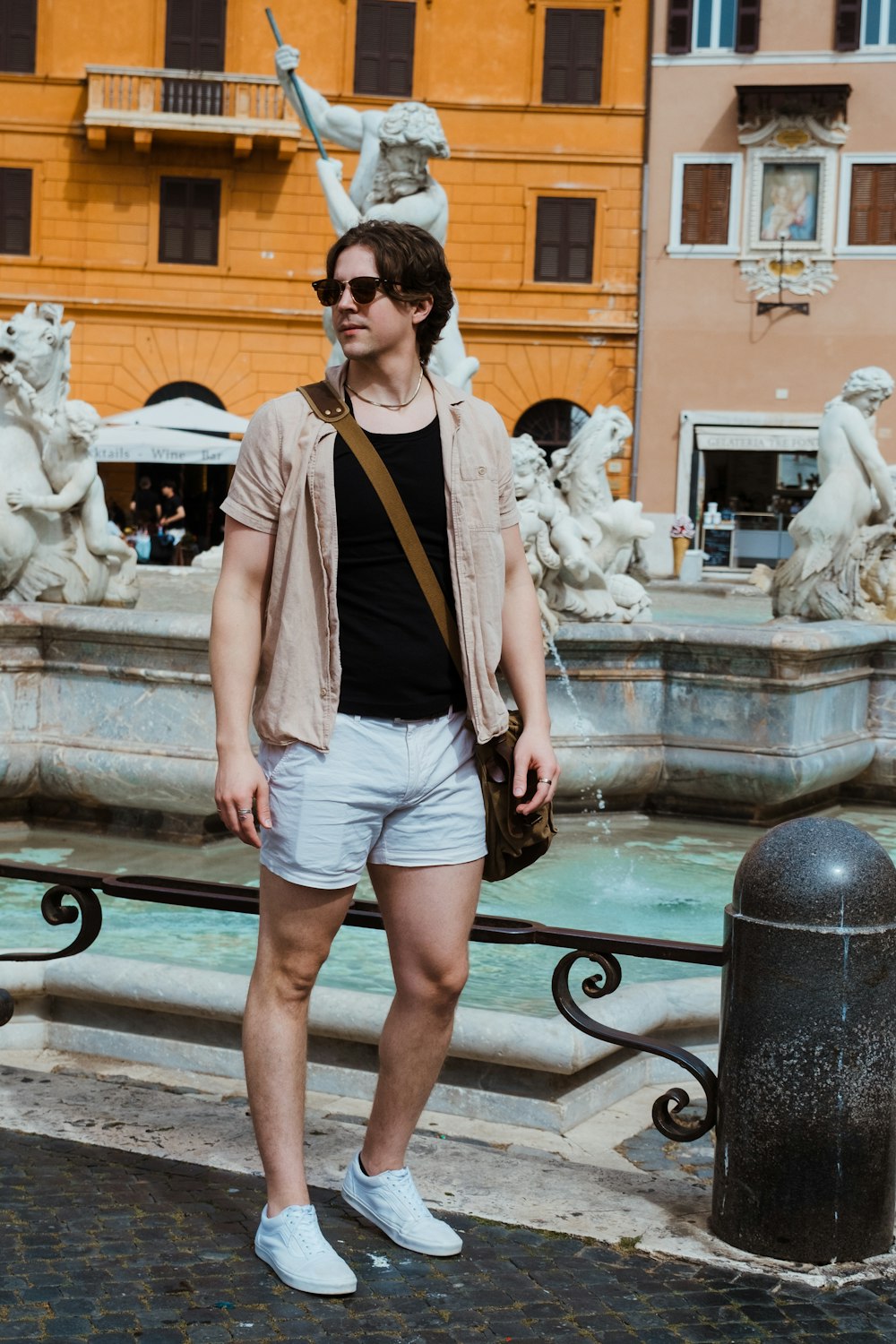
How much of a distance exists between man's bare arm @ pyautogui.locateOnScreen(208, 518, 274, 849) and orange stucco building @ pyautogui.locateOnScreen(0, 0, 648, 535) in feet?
86.1

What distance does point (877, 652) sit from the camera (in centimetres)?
757

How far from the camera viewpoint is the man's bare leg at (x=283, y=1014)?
279cm

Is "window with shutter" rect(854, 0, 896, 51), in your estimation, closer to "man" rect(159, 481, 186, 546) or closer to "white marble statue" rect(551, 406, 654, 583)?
"man" rect(159, 481, 186, 546)

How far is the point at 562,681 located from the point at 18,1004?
3519 mm

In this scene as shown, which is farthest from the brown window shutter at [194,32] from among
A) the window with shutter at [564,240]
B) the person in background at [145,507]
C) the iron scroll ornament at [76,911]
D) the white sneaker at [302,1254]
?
the white sneaker at [302,1254]

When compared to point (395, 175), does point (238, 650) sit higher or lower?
lower

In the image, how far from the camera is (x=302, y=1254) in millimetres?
2773

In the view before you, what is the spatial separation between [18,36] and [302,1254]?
94.5ft

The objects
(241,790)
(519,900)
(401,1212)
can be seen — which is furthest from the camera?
(519,900)

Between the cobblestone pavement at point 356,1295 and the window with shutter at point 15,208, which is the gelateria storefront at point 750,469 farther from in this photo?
the cobblestone pavement at point 356,1295

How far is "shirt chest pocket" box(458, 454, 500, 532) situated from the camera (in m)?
2.81

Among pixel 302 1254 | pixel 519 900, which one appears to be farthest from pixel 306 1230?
pixel 519 900

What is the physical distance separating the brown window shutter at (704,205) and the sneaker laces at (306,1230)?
28.1 m

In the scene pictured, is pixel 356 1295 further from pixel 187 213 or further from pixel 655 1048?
pixel 187 213
